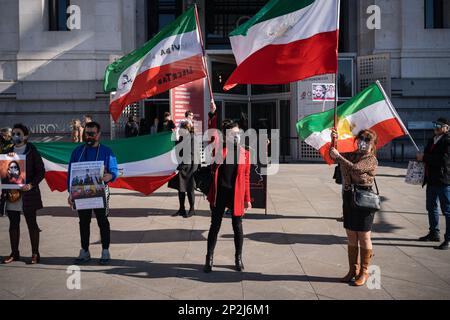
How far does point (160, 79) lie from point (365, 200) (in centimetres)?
462

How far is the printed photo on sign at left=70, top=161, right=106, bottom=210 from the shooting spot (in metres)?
6.66

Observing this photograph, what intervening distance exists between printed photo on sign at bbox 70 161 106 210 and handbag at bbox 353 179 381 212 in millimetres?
3310

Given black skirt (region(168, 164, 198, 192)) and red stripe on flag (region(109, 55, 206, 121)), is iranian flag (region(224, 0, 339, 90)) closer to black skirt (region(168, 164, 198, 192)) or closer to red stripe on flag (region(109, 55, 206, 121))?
red stripe on flag (region(109, 55, 206, 121))

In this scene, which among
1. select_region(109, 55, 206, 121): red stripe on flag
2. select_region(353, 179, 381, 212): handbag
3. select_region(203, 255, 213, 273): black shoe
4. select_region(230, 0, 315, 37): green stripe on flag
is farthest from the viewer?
select_region(109, 55, 206, 121): red stripe on flag

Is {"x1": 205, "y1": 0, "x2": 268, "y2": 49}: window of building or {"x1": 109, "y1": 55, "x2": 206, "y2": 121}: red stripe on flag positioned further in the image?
{"x1": 205, "y1": 0, "x2": 268, "y2": 49}: window of building

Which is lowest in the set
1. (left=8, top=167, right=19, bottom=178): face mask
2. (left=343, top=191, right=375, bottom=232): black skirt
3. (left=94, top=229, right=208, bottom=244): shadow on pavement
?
(left=94, top=229, right=208, bottom=244): shadow on pavement

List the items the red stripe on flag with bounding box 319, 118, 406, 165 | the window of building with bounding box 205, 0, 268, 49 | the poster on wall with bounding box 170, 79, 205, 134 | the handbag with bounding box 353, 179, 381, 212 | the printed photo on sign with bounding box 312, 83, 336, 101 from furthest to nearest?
the window of building with bounding box 205, 0, 268, 49
the printed photo on sign with bounding box 312, 83, 336, 101
the poster on wall with bounding box 170, 79, 205, 134
the red stripe on flag with bounding box 319, 118, 406, 165
the handbag with bounding box 353, 179, 381, 212

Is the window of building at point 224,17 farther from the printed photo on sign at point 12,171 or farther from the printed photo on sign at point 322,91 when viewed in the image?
the printed photo on sign at point 12,171

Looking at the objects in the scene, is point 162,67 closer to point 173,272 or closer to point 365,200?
point 173,272

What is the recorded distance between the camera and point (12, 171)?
22.1 feet

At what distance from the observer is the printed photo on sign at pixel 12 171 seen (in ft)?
22.0

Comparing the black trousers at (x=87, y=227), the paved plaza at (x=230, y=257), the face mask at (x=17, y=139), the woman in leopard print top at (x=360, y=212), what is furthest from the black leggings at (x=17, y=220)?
the woman in leopard print top at (x=360, y=212)

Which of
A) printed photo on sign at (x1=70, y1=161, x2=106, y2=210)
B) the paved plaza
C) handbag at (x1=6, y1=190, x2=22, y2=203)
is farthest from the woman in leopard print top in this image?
handbag at (x1=6, y1=190, x2=22, y2=203)
